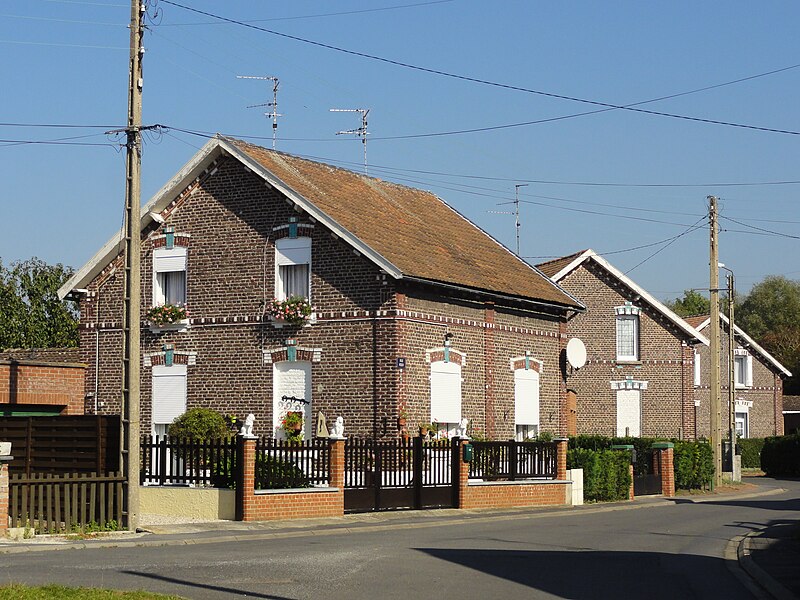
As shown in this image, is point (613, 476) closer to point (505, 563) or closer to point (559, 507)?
point (559, 507)

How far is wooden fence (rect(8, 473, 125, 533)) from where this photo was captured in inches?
859

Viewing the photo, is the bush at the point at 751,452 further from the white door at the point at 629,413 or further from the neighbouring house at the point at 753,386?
the white door at the point at 629,413

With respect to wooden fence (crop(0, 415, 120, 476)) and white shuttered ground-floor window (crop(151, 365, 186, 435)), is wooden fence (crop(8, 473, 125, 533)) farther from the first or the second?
white shuttered ground-floor window (crop(151, 365, 186, 435))

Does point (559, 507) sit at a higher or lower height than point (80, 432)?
lower

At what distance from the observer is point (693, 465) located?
130ft

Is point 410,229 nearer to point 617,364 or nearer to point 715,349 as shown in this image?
point 715,349

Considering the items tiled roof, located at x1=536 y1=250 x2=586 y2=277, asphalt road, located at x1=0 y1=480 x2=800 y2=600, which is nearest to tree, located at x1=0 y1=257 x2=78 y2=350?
tiled roof, located at x1=536 y1=250 x2=586 y2=277

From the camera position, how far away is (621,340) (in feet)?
178

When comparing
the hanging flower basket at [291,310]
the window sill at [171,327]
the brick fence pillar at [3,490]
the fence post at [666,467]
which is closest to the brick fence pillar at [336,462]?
the brick fence pillar at [3,490]

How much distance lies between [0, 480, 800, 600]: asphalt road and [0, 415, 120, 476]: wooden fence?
9.96ft

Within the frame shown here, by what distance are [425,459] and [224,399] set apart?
789 centimetres

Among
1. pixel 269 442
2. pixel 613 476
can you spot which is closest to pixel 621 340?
pixel 613 476

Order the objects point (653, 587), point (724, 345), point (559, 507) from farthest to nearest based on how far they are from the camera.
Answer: point (724, 345) < point (559, 507) < point (653, 587)

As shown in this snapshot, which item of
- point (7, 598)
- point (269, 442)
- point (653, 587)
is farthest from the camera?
point (269, 442)
